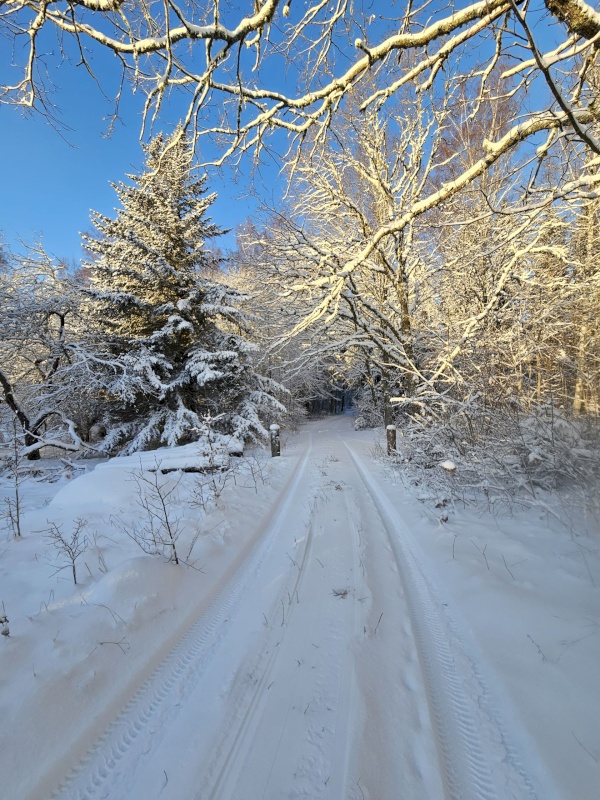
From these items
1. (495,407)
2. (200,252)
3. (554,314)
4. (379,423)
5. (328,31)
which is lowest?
(379,423)

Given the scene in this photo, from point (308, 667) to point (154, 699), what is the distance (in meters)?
1.03

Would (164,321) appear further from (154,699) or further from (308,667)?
(308,667)

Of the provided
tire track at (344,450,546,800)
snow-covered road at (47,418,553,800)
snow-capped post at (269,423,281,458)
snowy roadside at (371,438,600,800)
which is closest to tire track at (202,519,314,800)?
snow-covered road at (47,418,553,800)

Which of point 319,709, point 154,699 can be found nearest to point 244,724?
point 319,709

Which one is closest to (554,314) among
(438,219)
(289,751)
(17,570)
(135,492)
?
(438,219)

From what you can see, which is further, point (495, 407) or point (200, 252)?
point (200, 252)

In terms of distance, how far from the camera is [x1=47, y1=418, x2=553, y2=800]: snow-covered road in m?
1.63

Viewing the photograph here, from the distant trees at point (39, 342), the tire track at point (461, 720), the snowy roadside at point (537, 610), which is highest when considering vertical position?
the distant trees at point (39, 342)

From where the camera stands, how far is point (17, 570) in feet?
11.5

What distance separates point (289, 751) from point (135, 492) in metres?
4.98

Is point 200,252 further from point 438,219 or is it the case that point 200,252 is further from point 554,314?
point 554,314

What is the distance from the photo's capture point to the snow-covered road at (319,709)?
163 centimetres

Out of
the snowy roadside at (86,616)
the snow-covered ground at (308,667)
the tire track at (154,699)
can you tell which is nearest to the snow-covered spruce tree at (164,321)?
the snowy roadside at (86,616)

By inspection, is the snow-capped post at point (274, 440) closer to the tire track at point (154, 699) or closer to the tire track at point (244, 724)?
the tire track at point (154, 699)
